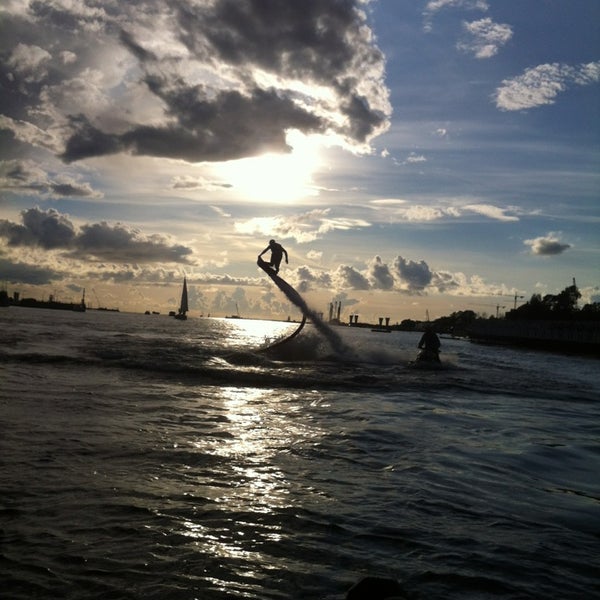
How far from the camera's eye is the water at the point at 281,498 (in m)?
4.49

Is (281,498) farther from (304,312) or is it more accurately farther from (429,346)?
(429,346)

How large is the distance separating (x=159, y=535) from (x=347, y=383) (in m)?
15.2

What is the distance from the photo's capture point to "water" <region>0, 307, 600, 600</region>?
449 cm

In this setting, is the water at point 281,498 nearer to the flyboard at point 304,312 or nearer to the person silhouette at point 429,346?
the flyboard at point 304,312

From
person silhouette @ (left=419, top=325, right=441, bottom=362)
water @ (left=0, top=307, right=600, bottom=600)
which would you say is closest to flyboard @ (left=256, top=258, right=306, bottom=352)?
person silhouette @ (left=419, top=325, right=441, bottom=362)

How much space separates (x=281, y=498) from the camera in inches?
253

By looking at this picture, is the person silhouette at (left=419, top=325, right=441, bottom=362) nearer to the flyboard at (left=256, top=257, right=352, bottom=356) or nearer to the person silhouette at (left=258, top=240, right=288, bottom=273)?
the flyboard at (left=256, top=257, right=352, bottom=356)

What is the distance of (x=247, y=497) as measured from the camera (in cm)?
637

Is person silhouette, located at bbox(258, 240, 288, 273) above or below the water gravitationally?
above

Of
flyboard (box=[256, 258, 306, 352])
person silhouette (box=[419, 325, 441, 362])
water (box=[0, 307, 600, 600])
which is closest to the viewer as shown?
water (box=[0, 307, 600, 600])

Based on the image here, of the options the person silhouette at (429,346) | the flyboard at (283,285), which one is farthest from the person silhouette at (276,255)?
the person silhouette at (429,346)

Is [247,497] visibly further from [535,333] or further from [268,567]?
Answer: [535,333]

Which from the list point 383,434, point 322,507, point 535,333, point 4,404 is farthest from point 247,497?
point 535,333

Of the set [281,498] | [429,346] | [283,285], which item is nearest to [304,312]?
[283,285]
